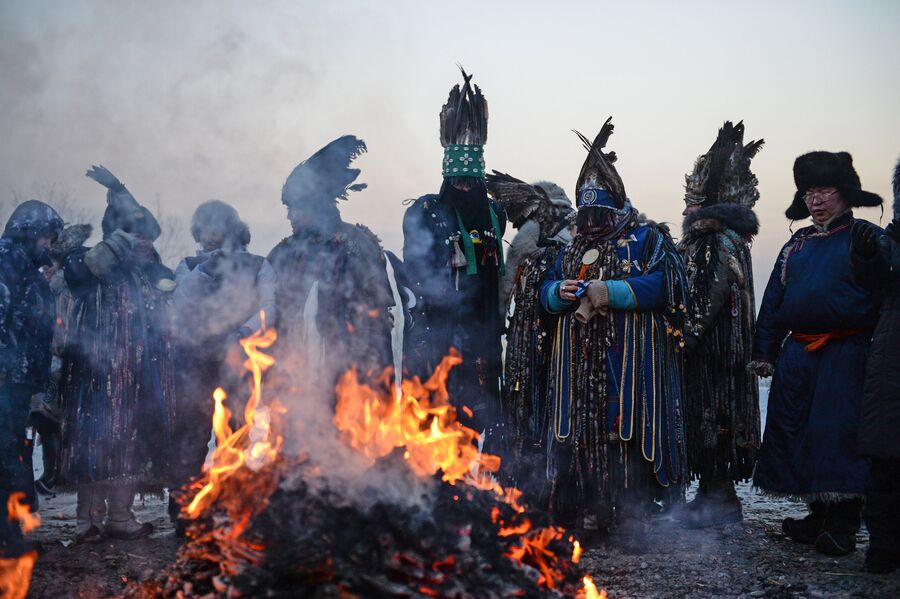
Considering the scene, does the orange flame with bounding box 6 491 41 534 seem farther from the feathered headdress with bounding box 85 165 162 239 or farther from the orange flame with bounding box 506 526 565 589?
the orange flame with bounding box 506 526 565 589

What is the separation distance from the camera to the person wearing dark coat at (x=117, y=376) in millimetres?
5645

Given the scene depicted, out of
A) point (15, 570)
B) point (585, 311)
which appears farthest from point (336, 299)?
point (15, 570)

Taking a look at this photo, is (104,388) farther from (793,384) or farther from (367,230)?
(793,384)

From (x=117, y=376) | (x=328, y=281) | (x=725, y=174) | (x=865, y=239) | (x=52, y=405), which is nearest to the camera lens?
(x=865, y=239)

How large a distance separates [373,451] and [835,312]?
3.25 metres

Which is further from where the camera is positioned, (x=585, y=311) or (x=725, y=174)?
(x=725, y=174)

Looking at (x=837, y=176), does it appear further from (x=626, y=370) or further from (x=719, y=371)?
(x=626, y=370)

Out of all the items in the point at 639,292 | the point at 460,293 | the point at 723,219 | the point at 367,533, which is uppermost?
the point at 723,219

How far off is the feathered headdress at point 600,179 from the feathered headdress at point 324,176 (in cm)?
185

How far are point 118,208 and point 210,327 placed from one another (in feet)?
3.76

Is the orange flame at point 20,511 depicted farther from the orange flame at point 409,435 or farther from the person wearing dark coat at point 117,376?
the orange flame at point 409,435

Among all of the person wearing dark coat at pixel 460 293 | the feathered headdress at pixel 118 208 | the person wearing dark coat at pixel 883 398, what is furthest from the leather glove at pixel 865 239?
the feathered headdress at pixel 118 208

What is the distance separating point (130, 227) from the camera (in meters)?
5.95

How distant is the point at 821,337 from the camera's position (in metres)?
5.23
